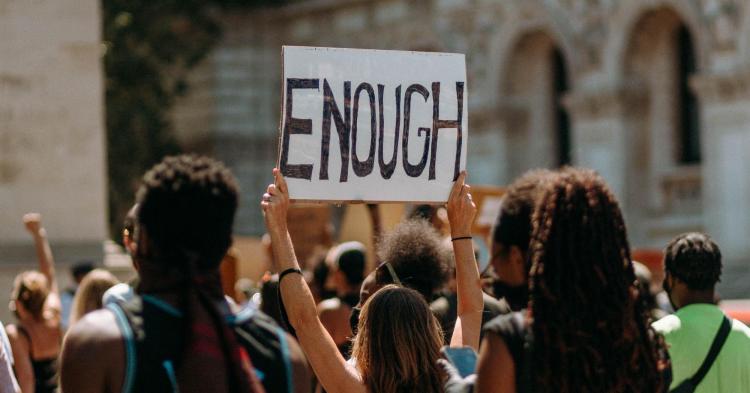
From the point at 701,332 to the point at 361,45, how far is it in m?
24.0

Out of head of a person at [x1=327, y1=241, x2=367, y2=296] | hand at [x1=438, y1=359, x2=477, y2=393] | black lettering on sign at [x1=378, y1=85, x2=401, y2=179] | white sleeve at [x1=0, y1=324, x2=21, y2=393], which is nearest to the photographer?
hand at [x1=438, y1=359, x2=477, y2=393]

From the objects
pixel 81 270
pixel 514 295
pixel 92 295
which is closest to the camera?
pixel 514 295

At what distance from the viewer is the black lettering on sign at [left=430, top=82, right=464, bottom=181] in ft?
17.2

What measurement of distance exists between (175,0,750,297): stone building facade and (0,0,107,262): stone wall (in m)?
10.1

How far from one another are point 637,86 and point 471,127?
442 centimetres

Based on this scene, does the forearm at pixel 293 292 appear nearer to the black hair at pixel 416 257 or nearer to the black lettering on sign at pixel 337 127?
the black lettering on sign at pixel 337 127

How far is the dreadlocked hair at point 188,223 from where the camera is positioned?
3406mm

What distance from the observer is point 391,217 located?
13234 mm

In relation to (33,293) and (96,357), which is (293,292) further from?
(33,293)

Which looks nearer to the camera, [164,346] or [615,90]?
[164,346]

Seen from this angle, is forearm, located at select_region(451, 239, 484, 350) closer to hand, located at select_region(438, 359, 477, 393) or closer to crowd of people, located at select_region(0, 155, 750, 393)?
crowd of people, located at select_region(0, 155, 750, 393)

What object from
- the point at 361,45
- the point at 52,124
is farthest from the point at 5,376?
the point at 361,45

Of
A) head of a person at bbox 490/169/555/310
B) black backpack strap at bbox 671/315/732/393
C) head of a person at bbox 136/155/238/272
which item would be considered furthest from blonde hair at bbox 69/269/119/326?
head of a person at bbox 136/155/238/272

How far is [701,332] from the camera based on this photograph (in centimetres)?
490
